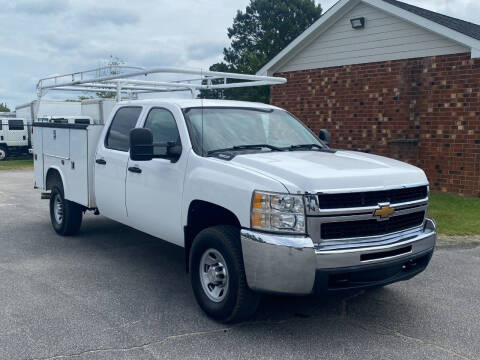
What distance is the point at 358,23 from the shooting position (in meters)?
13.5

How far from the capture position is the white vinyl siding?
39.9 ft

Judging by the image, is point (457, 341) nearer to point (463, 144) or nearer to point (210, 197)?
point (210, 197)

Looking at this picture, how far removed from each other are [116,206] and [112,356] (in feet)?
8.40

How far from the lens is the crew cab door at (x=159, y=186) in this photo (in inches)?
198

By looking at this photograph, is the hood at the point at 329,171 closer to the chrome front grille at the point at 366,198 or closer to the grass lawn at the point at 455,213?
the chrome front grille at the point at 366,198

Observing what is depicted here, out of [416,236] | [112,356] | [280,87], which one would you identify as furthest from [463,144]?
[112,356]

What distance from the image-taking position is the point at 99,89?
8172mm

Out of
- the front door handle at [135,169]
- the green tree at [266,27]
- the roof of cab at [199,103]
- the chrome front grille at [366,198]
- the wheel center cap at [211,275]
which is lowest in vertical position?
the wheel center cap at [211,275]

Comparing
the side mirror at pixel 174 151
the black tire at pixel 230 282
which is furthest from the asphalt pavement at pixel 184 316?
the side mirror at pixel 174 151

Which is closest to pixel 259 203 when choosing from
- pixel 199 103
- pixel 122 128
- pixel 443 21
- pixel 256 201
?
pixel 256 201

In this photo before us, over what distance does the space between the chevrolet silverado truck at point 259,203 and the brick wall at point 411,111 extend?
6869 millimetres

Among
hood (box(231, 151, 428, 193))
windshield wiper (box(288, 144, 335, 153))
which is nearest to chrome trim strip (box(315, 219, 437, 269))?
hood (box(231, 151, 428, 193))

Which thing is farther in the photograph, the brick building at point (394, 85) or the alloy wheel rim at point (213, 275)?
the brick building at point (394, 85)

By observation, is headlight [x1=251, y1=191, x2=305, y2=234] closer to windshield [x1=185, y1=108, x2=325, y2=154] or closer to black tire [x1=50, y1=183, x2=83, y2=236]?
windshield [x1=185, y1=108, x2=325, y2=154]
